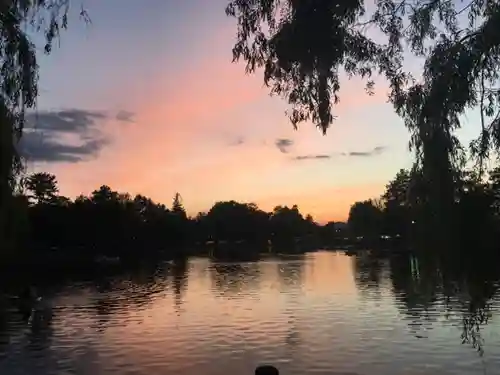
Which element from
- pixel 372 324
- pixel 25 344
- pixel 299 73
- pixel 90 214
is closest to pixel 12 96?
pixel 299 73

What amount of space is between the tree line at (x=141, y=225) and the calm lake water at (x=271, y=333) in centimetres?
762

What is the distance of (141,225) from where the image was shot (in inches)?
3905

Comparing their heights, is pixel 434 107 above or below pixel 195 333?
above

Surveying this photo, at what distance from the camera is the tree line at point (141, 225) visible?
75.0m

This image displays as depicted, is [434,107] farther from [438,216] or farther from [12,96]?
[12,96]

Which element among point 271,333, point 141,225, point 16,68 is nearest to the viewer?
point 16,68

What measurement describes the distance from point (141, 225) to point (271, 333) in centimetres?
8165

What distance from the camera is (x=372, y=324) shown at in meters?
20.8

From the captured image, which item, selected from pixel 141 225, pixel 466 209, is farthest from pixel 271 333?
pixel 141 225

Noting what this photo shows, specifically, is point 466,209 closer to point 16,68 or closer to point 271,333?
point 16,68

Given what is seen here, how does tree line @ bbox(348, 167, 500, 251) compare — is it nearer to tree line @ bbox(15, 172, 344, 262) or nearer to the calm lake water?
the calm lake water

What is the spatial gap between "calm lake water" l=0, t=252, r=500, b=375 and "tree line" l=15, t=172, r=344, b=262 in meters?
7.62

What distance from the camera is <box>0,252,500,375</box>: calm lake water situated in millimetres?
14219

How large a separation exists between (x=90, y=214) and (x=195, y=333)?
207ft
